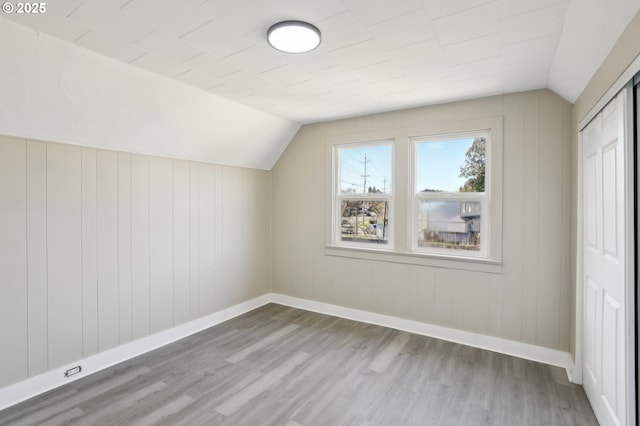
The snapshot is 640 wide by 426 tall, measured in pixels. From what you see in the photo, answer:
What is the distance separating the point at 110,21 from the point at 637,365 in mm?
3357

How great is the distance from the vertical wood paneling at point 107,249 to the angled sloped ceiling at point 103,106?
211 millimetres

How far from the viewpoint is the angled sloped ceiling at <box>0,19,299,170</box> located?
201 cm

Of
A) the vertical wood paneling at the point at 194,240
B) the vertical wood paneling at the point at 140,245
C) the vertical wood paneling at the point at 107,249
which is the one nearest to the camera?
the vertical wood paneling at the point at 107,249

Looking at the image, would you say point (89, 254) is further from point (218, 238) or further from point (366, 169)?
point (366, 169)

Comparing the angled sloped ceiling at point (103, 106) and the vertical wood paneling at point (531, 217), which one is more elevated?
the angled sloped ceiling at point (103, 106)

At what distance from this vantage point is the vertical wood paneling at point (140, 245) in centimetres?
307

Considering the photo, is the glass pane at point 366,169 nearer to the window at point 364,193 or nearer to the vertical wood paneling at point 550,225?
the window at point 364,193

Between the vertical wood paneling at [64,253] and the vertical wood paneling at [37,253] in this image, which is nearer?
the vertical wood paneling at [37,253]

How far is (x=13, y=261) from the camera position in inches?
91.4

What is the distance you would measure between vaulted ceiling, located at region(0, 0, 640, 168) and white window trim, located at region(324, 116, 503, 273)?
1.44ft

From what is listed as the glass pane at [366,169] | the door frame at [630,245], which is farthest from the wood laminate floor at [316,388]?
the glass pane at [366,169]

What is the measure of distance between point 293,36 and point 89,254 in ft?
8.02

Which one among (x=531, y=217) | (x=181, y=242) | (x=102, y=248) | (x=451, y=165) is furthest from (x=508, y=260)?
(x=102, y=248)

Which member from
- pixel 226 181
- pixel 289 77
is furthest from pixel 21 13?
pixel 226 181
